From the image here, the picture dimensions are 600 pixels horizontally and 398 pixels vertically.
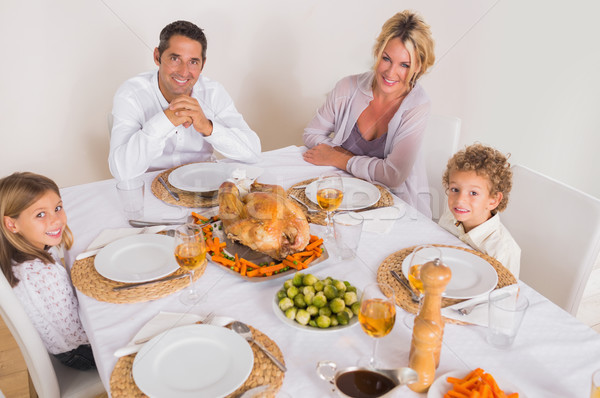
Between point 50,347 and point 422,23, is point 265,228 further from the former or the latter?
point 422,23

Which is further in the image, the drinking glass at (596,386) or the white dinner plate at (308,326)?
the white dinner plate at (308,326)

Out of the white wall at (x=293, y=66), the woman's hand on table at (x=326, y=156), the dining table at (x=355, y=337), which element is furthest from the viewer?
the white wall at (x=293, y=66)

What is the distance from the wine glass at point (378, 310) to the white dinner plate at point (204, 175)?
78 cm

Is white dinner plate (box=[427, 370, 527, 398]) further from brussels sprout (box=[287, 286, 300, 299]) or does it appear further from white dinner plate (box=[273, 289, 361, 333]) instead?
brussels sprout (box=[287, 286, 300, 299])

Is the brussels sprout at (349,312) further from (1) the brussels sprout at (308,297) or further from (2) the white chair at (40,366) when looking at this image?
(2) the white chair at (40,366)

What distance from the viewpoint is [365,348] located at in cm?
88

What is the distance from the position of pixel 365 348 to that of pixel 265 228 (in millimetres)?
355

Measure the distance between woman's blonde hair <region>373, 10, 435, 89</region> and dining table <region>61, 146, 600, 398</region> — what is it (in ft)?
2.87

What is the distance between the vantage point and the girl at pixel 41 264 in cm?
114

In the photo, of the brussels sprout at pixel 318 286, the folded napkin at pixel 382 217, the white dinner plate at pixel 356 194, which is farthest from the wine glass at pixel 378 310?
the white dinner plate at pixel 356 194

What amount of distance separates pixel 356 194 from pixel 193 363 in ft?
2.70

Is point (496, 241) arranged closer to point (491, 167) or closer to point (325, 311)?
point (491, 167)

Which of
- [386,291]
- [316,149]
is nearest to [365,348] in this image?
[386,291]

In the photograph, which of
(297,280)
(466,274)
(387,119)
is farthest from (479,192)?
(297,280)
